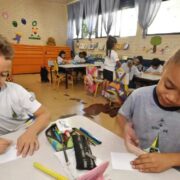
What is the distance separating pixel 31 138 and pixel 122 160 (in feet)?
1.34

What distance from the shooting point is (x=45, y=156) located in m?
0.72

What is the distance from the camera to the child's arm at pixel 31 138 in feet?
2.49

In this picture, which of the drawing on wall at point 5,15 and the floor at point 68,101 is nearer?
the floor at point 68,101

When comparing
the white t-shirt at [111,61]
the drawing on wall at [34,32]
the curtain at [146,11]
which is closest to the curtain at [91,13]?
the curtain at [146,11]

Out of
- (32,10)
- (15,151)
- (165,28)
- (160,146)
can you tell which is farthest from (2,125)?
(32,10)

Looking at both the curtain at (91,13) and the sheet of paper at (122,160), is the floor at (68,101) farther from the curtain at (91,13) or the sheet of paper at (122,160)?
the curtain at (91,13)

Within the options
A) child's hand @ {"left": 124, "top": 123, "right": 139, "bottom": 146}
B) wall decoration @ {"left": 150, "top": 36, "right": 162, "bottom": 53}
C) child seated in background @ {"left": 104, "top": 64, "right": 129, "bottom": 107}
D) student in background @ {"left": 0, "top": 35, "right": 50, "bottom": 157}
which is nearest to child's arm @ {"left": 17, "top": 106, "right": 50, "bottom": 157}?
student in background @ {"left": 0, "top": 35, "right": 50, "bottom": 157}

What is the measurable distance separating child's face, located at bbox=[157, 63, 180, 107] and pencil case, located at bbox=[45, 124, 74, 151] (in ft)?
1.47

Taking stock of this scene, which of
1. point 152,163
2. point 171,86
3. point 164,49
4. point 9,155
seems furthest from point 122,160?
point 164,49

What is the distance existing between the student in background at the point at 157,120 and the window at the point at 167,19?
14.0 ft

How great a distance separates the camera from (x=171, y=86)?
0.70m

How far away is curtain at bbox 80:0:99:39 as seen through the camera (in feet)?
22.3

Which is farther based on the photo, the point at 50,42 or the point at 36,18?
the point at 50,42

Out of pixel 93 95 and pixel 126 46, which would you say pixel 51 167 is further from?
pixel 126 46
